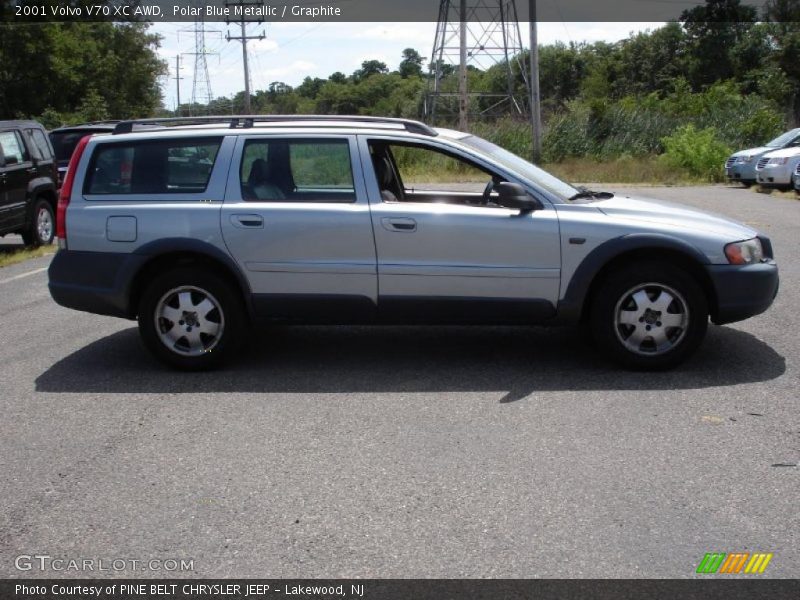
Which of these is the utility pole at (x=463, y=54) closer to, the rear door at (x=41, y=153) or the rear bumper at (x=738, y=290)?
the rear door at (x=41, y=153)

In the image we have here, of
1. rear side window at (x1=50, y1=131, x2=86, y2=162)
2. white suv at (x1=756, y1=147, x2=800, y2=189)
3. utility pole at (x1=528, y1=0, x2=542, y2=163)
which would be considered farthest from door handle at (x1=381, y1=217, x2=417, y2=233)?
utility pole at (x1=528, y1=0, x2=542, y2=163)

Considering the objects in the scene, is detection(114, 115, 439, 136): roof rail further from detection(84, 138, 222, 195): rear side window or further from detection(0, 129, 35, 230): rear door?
detection(0, 129, 35, 230): rear door

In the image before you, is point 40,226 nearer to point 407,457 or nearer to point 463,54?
point 407,457

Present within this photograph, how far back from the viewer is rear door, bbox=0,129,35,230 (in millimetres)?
14086

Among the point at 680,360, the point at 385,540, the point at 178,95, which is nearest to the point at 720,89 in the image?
the point at 680,360

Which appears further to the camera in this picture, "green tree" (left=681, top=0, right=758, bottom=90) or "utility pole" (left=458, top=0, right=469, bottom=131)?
"green tree" (left=681, top=0, right=758, bottom=90)

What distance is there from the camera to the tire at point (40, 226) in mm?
14906

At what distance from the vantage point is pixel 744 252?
22.6ft

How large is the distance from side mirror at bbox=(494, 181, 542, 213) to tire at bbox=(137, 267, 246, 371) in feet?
6.63

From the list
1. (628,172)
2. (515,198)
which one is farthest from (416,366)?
(628,172)

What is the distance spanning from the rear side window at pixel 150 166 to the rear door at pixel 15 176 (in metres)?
7.42

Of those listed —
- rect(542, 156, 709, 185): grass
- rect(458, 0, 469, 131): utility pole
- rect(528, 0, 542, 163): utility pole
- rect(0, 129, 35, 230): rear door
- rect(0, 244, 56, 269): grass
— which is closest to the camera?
rect(0, 244, 56, 269): grass

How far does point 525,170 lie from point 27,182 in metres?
9.68

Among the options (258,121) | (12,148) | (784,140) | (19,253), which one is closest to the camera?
(258,121)
